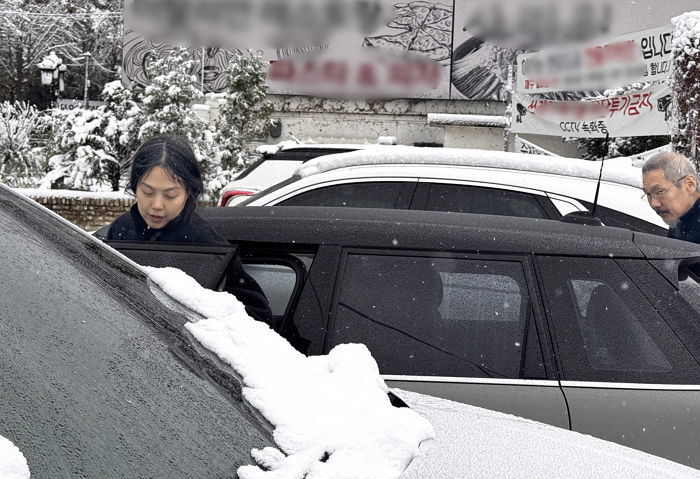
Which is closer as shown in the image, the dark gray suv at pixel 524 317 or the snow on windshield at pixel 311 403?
the snow on windshield at pixel 311 403

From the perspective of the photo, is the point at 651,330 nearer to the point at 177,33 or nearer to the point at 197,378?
the point at 197,378

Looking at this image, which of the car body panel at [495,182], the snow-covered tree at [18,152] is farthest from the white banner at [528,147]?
the snow-covered tree at [18,152]

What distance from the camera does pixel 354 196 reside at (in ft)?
20.3

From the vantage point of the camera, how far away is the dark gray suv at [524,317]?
3289 mm

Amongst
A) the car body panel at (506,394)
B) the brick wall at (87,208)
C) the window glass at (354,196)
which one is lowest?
the brick wall at (87,208)

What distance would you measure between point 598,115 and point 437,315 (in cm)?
958

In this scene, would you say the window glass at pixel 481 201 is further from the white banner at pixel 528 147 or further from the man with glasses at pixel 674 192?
the white banner at pixel 528 147

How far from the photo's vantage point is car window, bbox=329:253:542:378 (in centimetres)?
334

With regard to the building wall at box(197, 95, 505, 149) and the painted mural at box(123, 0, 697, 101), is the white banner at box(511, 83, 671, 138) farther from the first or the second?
the painted mural at box(123, 0, 697, 101)

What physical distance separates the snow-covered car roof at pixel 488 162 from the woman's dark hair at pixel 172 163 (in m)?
2.08

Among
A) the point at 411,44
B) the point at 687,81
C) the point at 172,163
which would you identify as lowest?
the point at 172,163

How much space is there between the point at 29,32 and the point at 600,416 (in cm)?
4583

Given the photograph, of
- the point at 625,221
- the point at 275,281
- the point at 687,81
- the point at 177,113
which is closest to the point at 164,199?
the point at 275,281

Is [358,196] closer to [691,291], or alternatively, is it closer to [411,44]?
[691,291]
